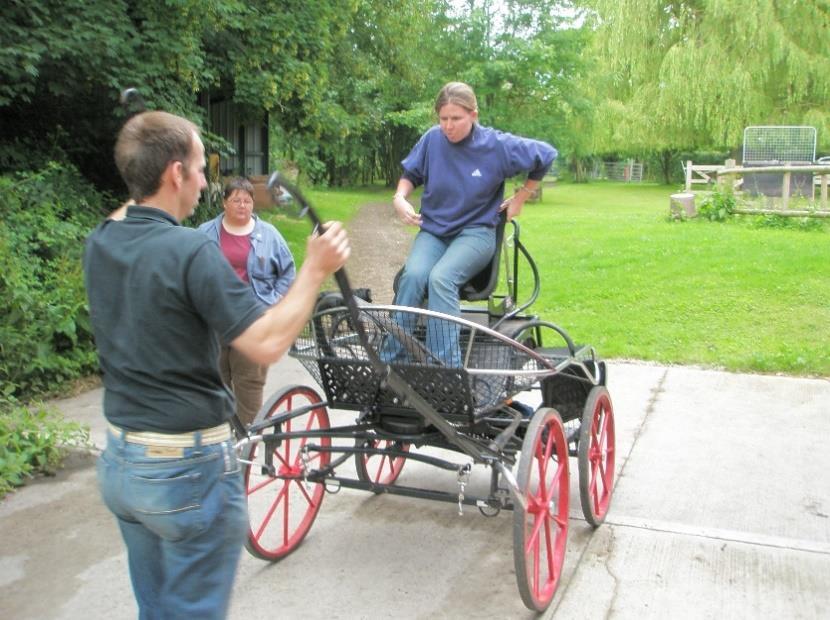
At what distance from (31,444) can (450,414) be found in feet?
10.1

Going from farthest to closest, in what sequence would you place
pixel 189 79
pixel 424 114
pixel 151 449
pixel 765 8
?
pixel 424 114 < pixel 765 8 < pixel 189 79 < pixel 151 449

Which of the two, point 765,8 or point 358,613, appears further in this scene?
point 765,8

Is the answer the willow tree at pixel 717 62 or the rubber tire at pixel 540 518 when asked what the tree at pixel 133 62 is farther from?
the willow tree at pixel 717 62

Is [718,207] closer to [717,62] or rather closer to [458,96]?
[717,62]

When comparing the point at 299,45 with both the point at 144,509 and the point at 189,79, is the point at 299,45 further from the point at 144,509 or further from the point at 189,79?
the point at 144,509

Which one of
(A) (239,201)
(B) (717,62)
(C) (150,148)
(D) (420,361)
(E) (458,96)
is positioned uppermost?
(B) (717,62)

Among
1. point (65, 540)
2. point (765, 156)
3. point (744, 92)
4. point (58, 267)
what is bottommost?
point (65, 540)

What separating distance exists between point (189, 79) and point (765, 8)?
17.1m

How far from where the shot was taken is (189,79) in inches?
385

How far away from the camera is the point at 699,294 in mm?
10359

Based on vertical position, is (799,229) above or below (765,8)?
below

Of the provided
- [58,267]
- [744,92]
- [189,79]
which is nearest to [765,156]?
[744,92]

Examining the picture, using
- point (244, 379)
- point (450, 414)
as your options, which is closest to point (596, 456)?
point (450, 414)

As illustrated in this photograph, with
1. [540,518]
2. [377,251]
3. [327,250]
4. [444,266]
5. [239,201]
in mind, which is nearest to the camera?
[327,250]
